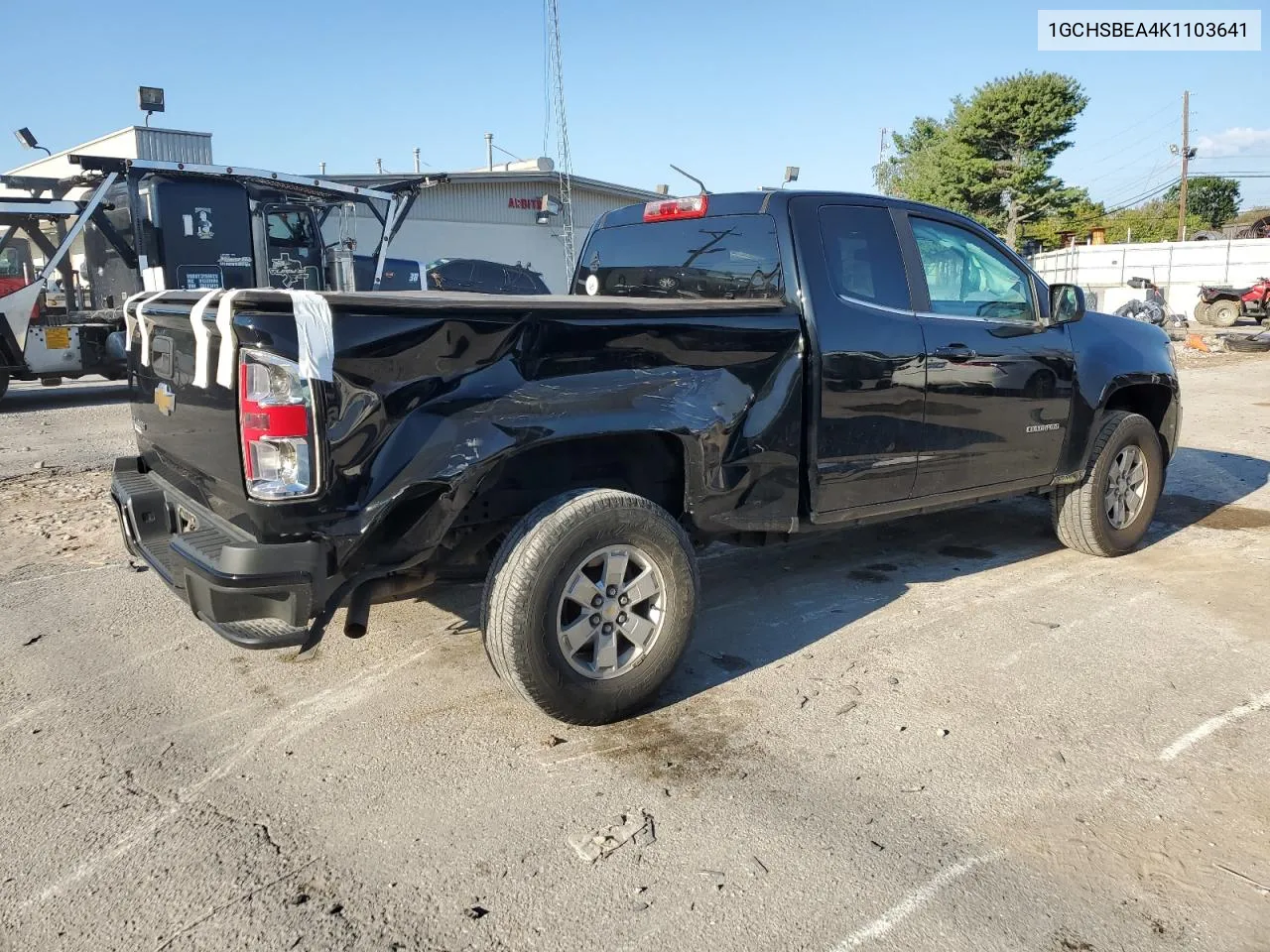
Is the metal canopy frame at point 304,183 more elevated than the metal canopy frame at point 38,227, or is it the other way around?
the metal canopy frame at point 304,183

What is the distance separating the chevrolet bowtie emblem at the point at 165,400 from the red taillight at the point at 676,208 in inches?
95.8

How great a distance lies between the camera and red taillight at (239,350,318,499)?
2934mm

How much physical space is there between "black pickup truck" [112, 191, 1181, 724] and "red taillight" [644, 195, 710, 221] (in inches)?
0.6

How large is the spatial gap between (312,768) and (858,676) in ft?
6.94

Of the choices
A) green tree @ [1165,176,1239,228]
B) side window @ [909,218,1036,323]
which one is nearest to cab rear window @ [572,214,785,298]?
side window @ [909,218,1036,323]

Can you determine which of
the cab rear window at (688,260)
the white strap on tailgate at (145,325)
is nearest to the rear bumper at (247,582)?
the white strap on tailgate at (145,325)

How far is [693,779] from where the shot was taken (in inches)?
125

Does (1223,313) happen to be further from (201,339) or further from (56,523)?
(201,339)

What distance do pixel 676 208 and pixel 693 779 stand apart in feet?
9.22

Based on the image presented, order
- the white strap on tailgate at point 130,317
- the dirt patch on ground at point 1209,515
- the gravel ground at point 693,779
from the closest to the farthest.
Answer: the gravel ground at point 693,779, the white strap on tailgate at point 130,317, the dirt patch on ground at point 1209,515

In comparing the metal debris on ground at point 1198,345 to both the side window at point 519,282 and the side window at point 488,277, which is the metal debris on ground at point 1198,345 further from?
the side window at point 488,277

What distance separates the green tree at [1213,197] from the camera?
75750mm

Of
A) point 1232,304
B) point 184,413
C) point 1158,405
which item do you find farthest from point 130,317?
point 1232,304

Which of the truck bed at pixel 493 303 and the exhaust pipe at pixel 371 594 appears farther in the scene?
the exhaust pipe at pixel 371 594
